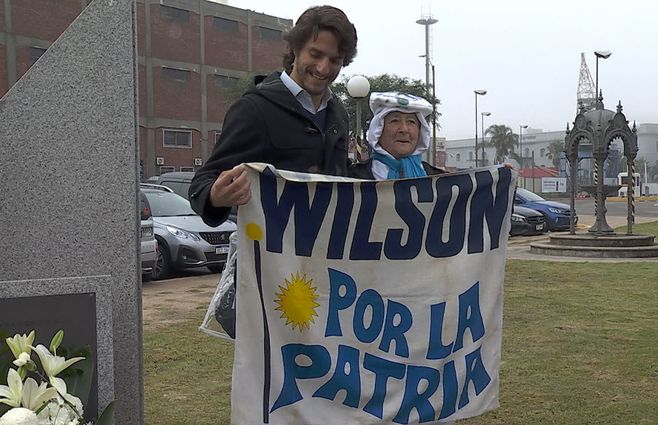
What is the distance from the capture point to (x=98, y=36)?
3.16m

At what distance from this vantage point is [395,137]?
9.96 feet

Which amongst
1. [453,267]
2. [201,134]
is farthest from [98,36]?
[201,134]

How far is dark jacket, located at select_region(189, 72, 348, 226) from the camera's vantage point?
2.60 meters

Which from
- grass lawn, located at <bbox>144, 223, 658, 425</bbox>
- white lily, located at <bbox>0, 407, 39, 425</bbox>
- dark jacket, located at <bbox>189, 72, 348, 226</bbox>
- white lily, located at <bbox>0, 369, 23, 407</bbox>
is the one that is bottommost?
grass lawn, located at <bbox>144, 223, 658, 425</bbox>

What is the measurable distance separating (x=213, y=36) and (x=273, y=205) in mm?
49238

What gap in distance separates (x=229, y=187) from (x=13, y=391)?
3.00 ft

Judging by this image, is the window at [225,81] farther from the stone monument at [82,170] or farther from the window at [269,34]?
the stone monument at [82,170]

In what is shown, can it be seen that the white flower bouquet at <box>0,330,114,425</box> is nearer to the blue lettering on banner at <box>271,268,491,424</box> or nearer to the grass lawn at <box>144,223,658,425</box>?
the blue lettering on banner at <box>271,268,491,424</box>

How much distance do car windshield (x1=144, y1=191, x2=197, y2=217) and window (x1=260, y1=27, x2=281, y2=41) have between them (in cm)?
4188

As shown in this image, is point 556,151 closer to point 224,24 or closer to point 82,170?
point 224,24

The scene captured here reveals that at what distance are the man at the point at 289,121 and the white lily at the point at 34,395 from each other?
→ 0.78 metres

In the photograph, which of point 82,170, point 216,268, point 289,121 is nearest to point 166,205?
point 216,268

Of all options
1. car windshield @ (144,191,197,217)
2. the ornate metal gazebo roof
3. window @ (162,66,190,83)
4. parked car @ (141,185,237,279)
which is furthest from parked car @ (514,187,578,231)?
window @ (162,66,190,83)

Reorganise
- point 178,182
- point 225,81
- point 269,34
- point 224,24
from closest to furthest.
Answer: point 178,182
point 224,24
point 225,81
point 269,34
